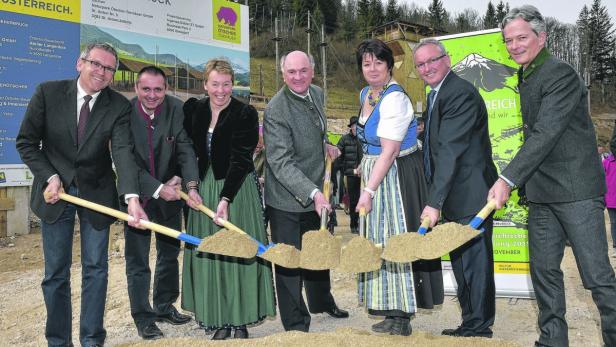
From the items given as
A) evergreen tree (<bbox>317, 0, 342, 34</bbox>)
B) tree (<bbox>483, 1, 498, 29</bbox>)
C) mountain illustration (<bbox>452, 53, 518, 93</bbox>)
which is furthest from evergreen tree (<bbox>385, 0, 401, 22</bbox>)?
mountain illustration (<bbox>452, 53, 518, 93</bbox>)

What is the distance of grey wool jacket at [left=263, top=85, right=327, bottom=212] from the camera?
2965mm

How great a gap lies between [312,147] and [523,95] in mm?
1272

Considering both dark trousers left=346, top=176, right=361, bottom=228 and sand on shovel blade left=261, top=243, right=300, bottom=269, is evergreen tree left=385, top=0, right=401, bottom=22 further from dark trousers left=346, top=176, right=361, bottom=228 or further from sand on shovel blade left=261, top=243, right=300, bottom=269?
sand on shovel blade left=261, top=243, right=300, bottom=269

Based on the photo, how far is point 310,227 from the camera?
318 cm

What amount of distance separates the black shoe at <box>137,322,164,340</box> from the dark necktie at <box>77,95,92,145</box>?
1.36 meters

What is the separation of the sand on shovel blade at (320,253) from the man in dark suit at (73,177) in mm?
1025

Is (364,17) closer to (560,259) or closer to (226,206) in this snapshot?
(226,206)

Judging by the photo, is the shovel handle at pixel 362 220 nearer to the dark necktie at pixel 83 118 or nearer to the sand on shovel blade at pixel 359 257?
the sand on shovel blade at pixel 359 257

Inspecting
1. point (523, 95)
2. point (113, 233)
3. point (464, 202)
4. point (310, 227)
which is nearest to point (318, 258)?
point (310, 227)

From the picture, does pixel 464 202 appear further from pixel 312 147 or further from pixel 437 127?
pixel 312 147

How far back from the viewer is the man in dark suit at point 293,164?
2.98 metres

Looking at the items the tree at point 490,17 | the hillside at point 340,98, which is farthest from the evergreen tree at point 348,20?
the tree at point 490,17

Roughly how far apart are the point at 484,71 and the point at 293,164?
7.03 ft

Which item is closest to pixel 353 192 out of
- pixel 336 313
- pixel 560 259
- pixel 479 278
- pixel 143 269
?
pixel 336 313
